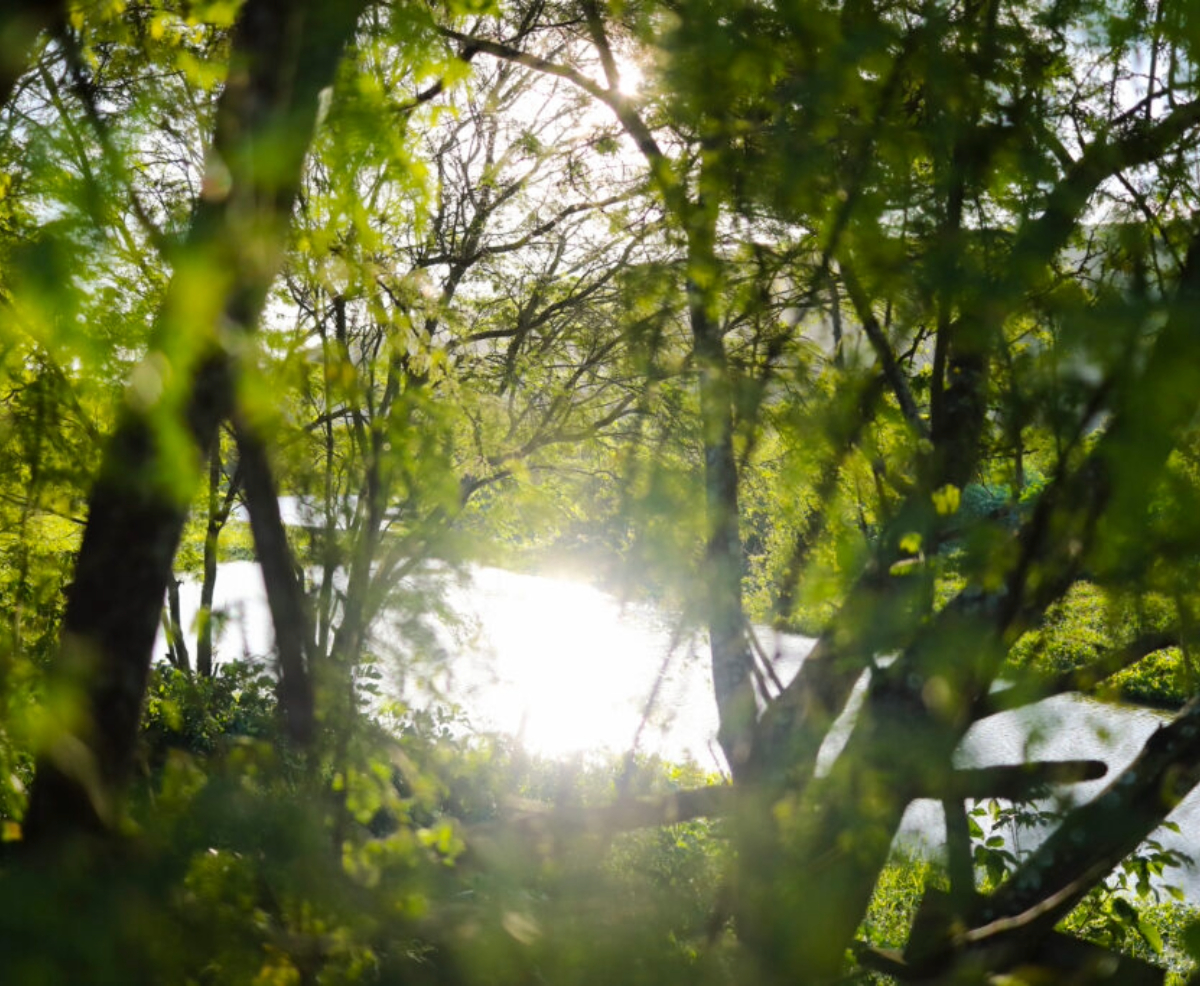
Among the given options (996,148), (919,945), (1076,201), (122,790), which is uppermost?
(996,148)

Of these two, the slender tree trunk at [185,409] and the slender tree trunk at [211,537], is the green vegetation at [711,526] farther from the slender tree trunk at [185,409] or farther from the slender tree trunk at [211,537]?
the slender tree trunk at [211,537]

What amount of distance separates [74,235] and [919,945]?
66.8 inches

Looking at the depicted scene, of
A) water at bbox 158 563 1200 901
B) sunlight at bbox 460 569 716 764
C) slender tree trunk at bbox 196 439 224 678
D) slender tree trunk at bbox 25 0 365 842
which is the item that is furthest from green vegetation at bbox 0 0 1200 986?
slender tree trunk at bbox 196 439 224 678

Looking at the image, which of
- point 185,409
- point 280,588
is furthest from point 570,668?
point 185,409

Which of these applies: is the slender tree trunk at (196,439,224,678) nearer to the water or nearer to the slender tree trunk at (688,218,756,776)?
the water

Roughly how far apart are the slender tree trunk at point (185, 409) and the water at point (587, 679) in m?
0.38

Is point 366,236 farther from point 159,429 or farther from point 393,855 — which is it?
Result: point 393,855

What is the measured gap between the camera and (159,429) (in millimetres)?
1309

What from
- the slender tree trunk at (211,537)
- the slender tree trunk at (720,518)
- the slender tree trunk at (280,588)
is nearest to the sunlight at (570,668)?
the slender tree trunk at (720,518)

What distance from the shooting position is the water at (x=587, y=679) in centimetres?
254

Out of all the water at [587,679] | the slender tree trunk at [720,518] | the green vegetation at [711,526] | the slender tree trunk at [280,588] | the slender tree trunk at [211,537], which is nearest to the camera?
the green vegetation at [711,526]

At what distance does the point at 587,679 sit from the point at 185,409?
5.81 metres

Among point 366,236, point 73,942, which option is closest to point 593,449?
point 366,236

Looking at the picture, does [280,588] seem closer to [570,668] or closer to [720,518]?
[720,518]
